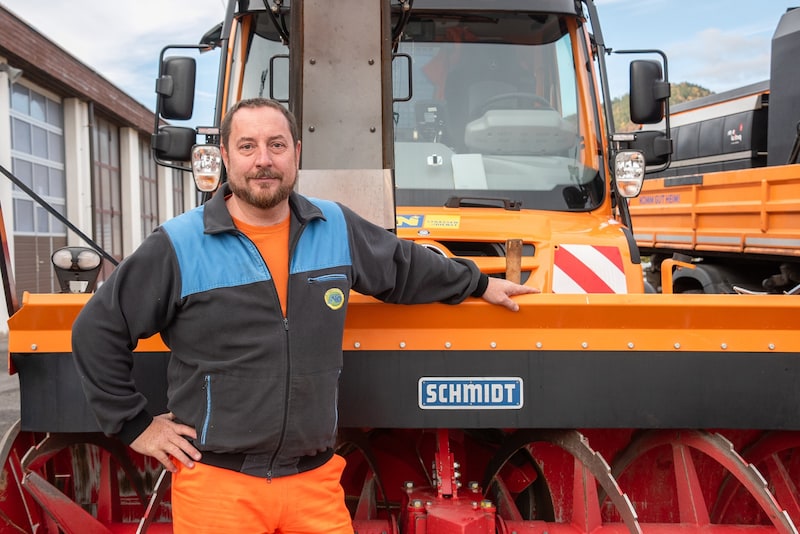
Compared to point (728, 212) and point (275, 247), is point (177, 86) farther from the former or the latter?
point (728, 212)

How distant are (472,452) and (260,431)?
1449mm

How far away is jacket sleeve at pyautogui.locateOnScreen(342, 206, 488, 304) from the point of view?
2.38 m

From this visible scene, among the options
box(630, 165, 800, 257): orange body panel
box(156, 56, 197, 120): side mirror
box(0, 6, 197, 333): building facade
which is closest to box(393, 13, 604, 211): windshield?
box(156, 56, 197, 120): side mirror

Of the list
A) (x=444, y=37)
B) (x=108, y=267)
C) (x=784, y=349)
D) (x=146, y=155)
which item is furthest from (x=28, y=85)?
(x=784, y=349)

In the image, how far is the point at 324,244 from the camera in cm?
224

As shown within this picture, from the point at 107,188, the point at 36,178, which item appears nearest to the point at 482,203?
the point at 36,178

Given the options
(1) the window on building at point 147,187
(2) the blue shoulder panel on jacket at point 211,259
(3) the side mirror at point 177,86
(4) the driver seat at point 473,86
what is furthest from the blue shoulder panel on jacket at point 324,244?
(1) the window on building at point 147,187

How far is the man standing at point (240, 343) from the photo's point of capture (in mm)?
2078

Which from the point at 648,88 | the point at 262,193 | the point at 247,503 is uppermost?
the point at 648,88

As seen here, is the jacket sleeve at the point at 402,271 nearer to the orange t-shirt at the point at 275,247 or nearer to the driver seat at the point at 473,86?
the orange t-shirt at the point at 275,247

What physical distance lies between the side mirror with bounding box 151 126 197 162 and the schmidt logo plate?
207 cm

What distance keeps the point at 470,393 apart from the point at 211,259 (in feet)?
3.27

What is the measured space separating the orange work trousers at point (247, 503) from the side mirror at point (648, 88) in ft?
8.58

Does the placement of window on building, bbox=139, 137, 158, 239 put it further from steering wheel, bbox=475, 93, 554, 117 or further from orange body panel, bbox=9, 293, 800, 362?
orange body panel, bbox=9, 293, 800, 362
